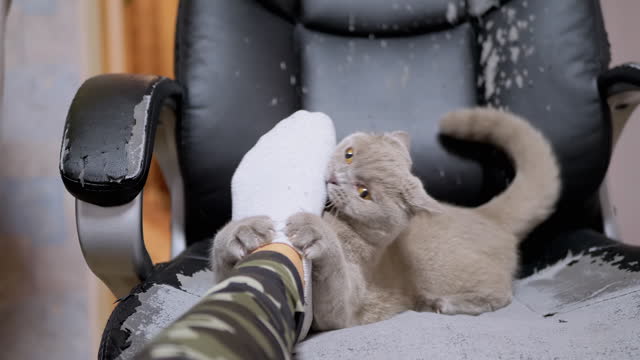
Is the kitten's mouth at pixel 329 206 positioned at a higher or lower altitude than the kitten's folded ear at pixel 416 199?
lower

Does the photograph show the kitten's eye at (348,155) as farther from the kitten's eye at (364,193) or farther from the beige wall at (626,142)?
the beige wall at (626,142)

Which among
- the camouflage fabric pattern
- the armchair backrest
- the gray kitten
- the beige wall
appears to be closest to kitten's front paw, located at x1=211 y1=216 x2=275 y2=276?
the gray kitten

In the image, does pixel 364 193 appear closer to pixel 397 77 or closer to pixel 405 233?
pixel 405 233

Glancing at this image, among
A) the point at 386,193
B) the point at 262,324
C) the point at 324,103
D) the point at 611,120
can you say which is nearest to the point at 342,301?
the point at 386,193

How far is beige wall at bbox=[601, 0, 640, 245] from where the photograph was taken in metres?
1.61

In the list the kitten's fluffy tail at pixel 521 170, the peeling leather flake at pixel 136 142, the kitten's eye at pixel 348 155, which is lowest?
the kitten's fluffy tail at pixel 521 170

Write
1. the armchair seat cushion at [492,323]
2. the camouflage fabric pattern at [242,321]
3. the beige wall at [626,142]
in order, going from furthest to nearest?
1. the beige wall at [626,142]
2. the armchair seat cushion at [492,323]
3. the camouflage fabric pattern at [242,321]

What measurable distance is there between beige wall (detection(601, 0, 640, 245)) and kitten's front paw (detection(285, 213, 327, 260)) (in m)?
1.33

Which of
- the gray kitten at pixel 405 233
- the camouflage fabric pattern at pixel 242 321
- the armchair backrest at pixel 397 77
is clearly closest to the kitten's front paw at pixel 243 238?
the gray kitten at pixel 405 233

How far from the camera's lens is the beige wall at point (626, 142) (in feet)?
5.29

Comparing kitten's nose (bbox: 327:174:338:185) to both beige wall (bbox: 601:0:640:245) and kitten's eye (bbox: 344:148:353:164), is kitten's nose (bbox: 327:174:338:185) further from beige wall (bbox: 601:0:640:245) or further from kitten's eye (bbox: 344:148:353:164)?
beige wall (bbox: 601:0:640:245)

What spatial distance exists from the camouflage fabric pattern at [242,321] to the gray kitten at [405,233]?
0.14 m

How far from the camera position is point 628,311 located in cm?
68

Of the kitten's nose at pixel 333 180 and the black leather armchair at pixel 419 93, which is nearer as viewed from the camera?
the kitten's nose at pixel 333 180
